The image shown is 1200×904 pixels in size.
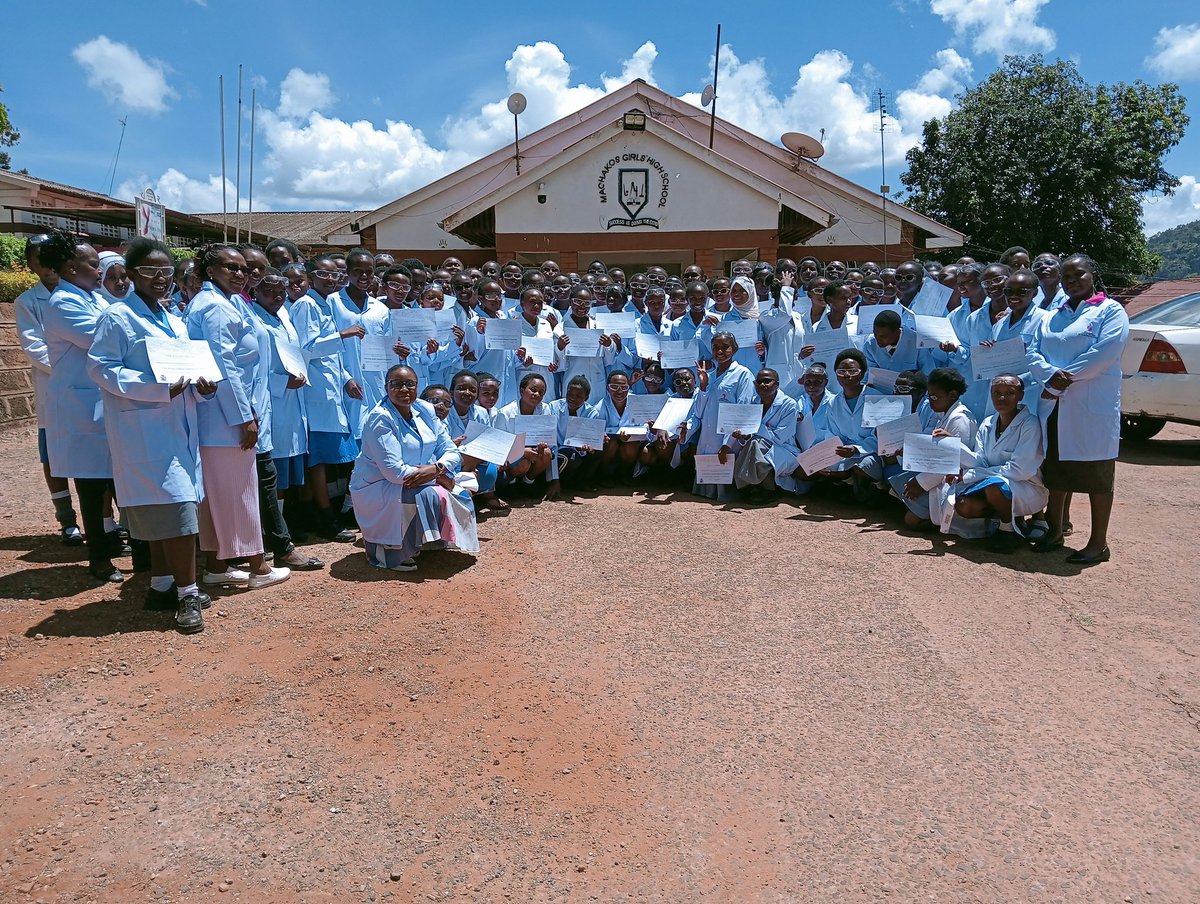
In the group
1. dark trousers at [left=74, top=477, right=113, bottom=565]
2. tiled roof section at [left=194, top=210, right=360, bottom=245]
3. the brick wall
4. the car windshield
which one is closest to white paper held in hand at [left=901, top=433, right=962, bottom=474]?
dark trousers at [left=74, top=477, right=113, bottom=565]

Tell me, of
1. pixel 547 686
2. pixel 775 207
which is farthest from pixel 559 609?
pixel 775 207

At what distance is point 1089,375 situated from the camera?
5422 mm

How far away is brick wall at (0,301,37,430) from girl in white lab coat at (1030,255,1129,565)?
1090 centimetres

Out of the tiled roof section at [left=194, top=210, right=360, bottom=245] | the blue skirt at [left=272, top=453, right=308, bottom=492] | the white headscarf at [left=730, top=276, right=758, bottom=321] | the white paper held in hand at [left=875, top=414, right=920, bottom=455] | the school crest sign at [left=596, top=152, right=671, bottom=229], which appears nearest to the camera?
the blue skirt at [left=272, top=453, right=308, bottom=492]

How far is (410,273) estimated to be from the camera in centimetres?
797

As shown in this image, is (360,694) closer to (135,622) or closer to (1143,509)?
(135,622)

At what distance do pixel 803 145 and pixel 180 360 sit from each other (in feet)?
57.9

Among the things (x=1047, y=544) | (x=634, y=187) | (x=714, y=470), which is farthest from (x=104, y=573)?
(x=634, y=187)

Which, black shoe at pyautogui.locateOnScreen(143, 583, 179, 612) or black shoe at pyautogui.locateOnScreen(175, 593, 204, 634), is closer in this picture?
black shoe at pyautogui.locateOnScreen(175, 593, 204, 634)

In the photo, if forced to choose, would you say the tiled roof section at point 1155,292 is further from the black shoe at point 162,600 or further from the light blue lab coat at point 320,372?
the black shoe at point 162,600

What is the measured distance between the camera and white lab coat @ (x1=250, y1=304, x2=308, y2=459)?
5.55 m

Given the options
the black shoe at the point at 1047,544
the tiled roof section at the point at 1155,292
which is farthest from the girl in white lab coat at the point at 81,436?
the tiled roof section at the point at 1155,292

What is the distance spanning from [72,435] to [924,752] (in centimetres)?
497

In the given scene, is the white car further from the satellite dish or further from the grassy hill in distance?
the grassy hill in distance
